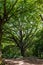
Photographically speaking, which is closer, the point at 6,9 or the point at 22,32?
the point at 6,9

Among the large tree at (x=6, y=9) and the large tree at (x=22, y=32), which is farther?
the large tree at (x=22, y=32)

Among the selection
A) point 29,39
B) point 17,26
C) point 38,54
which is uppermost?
point 17,26

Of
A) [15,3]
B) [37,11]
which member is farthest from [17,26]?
[15,3]

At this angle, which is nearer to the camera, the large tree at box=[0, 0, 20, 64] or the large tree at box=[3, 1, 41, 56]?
the large tree at box=[0, 0, 20, 64]

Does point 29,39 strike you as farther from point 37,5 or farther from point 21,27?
point 37,5

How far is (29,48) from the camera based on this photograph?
73.9ft

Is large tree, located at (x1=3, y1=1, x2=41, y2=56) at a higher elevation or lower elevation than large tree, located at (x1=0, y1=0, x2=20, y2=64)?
lower

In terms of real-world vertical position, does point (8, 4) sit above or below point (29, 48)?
above

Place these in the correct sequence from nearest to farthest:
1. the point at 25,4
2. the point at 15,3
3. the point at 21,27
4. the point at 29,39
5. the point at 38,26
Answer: the point at 15,3
the point at 25,4
the point at 38,26
the point at 21,27
the point at 29,39

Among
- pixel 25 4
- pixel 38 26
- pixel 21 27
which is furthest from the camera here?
pixel 21 27

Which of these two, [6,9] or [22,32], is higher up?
[6,9]

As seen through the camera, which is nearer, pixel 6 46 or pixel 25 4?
pixel 25 4

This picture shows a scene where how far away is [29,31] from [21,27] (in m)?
1.52

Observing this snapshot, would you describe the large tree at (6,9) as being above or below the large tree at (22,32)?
above
